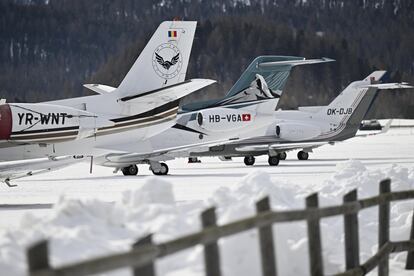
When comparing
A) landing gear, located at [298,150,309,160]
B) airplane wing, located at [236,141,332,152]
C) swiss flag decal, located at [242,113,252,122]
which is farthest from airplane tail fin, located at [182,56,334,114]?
landing gear, located at [298,150,309,160]

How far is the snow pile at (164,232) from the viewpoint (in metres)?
5.98

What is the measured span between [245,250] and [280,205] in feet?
8.92

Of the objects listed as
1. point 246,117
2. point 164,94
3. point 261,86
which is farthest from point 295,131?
point 164,94

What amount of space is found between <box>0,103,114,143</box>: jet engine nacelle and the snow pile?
29.7 feet

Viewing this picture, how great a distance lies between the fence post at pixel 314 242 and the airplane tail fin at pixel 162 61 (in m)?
14.6

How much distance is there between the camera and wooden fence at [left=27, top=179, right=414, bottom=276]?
4164mm

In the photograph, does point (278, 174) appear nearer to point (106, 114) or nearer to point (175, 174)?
point (175, 174)

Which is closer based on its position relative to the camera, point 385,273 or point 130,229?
point 130,229

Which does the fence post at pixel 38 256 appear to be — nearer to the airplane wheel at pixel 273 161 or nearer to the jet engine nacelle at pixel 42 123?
the jet engine nacelle at pixel 42 123

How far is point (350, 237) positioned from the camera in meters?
7.78

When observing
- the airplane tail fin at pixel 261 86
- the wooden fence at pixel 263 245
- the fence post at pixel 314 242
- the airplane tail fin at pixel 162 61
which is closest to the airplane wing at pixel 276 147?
the airplane tail fin at pixel 261 86

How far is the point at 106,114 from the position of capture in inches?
813

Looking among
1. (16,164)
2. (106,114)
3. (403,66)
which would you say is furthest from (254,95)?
(403,66)

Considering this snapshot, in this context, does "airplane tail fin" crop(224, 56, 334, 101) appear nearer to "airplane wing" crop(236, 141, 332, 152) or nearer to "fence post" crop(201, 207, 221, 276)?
"airplane wing" crop(236, 141, 332, 152)
